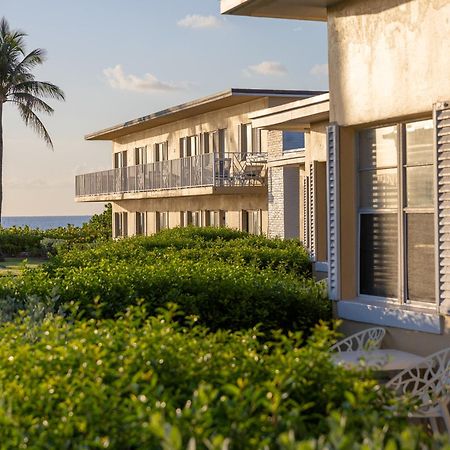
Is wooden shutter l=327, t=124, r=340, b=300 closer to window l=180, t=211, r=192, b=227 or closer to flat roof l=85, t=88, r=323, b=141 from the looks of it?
flat roof l=85, t=88, r=323, b=141

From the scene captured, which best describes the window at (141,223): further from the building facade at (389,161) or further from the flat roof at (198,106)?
the building facade at (389,161)

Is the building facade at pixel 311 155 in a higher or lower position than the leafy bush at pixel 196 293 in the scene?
higher

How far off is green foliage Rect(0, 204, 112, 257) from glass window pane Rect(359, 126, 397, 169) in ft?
138

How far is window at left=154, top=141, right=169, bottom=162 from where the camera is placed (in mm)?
47209

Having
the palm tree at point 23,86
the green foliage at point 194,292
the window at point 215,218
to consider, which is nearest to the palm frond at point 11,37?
the palm tree at point 23,86

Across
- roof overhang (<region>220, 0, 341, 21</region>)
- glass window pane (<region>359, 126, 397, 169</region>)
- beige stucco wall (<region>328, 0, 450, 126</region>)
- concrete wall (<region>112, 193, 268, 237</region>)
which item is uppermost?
roof overhang (<region>220, 0, 341, 21</region>)

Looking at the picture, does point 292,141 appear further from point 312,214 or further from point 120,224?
point 120,224

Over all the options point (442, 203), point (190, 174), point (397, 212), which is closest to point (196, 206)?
point (190, 174)

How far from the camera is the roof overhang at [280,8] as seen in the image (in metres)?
12.6

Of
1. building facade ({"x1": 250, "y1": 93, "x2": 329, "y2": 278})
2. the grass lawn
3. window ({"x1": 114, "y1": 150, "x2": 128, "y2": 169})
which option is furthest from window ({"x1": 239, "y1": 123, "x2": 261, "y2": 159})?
window ({"x1": 114, "y1": 150, "x2": 128, "y2": 169})

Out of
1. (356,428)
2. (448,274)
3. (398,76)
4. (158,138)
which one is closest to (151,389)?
(356,428)

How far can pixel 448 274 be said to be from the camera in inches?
419

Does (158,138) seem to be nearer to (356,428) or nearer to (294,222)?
(294,222)

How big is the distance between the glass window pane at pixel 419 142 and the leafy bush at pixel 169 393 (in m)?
5.35
